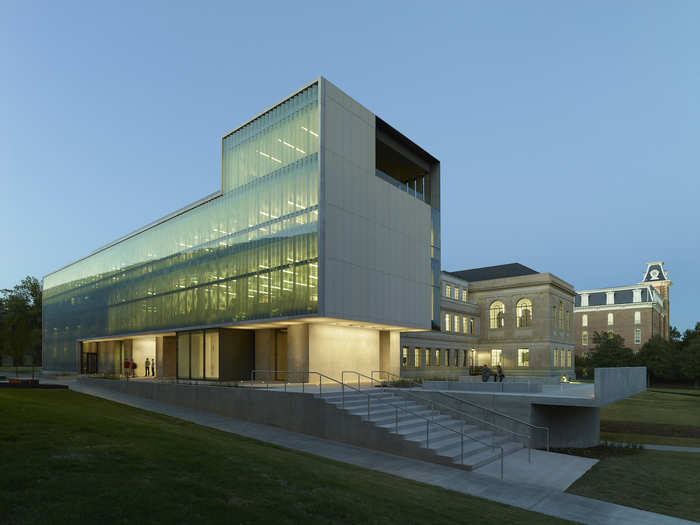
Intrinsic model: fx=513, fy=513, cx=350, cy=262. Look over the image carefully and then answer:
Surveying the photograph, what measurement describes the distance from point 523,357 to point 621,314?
191 feet

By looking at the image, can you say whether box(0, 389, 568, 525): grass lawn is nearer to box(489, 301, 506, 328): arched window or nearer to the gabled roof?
box(489, 301, 506, 328): arched window

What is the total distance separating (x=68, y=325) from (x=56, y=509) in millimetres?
62149

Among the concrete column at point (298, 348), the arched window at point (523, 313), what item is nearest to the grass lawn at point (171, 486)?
the concrete column at point (298, 348)

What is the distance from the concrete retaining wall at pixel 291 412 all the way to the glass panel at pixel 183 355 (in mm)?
7383

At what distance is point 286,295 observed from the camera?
30.5 meters

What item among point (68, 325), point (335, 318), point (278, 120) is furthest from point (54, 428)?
point (68, 325)

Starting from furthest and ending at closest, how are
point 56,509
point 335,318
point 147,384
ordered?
point 147,384
point 335,318
point 56,509

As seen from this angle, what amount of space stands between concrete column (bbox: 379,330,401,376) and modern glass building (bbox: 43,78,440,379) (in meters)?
0.10

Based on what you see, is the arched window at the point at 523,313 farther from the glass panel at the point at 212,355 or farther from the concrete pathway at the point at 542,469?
the concrete pathway at the point at 542,469

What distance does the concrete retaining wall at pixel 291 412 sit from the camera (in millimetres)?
19188

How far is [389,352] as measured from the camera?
124 ft

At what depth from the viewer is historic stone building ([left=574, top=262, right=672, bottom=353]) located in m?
105

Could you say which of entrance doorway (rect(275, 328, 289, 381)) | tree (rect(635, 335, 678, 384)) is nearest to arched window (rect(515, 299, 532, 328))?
tree (rect(635, 335, 678, 384))

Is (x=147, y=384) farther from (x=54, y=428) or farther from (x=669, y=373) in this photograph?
(x=669, y=373)
